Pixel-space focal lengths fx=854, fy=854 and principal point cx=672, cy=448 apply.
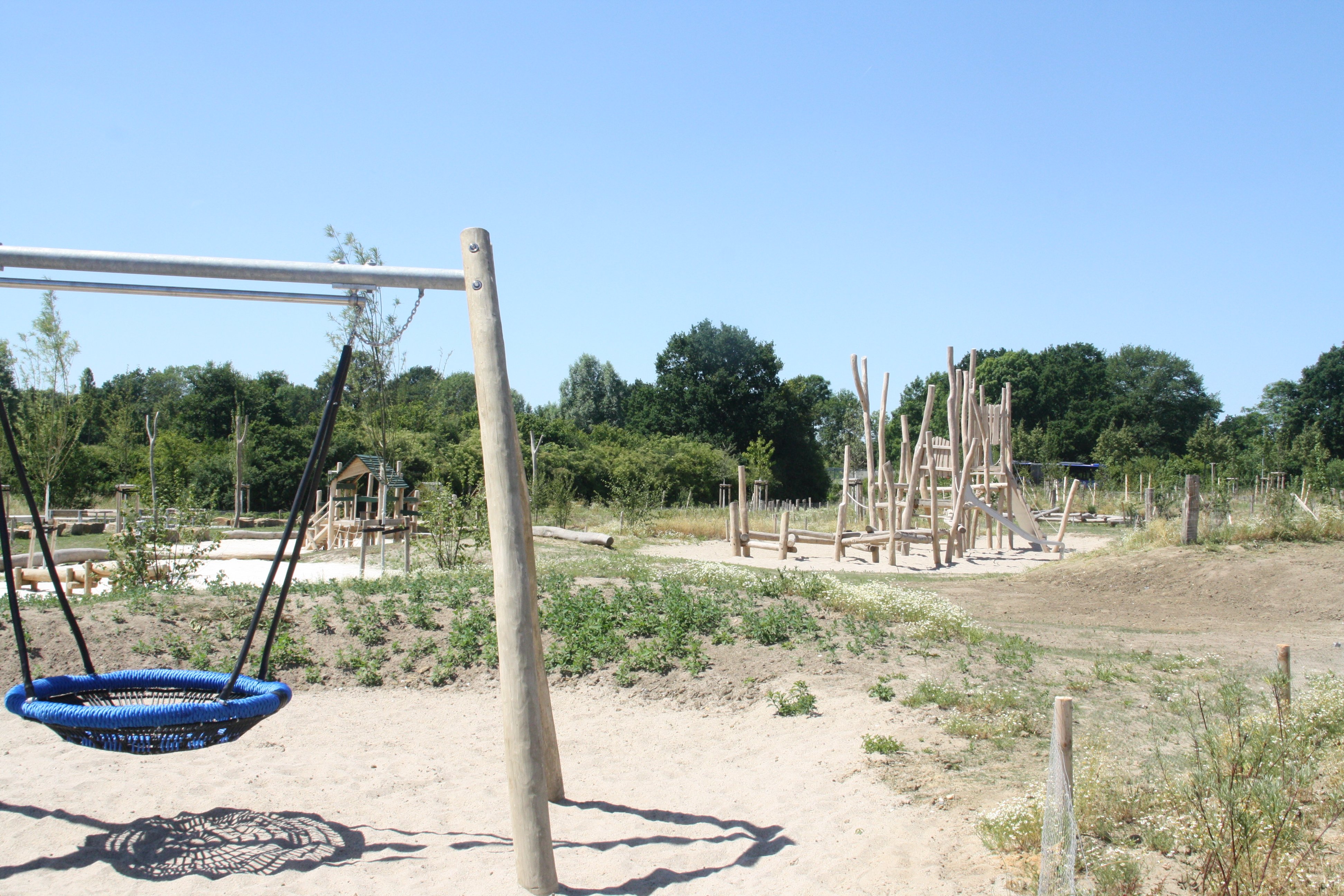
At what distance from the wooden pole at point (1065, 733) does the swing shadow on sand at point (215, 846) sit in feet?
9.04

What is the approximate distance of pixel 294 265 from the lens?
3.95 m

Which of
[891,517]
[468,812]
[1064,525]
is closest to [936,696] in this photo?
[468,812]

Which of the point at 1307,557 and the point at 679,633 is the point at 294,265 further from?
the point at 1307,557

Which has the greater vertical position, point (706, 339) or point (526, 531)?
point (706, 339)

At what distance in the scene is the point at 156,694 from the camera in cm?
438

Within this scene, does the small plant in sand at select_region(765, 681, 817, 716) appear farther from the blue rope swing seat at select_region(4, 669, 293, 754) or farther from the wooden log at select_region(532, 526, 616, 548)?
the wooden log at select_region(532, 526, 616, 548)

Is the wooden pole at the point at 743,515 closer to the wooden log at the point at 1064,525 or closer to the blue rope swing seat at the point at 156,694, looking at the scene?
the wooden log at the point at 1064,525

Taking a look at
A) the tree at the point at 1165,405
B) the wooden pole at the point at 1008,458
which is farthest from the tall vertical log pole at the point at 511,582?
the tree at the point at 1165,405

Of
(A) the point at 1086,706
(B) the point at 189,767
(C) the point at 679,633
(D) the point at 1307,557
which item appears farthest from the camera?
(D) the point at 1307,557

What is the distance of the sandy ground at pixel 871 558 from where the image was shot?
54.0ft

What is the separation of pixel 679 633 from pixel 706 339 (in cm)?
4375

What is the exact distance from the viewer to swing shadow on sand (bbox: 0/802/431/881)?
143 inches

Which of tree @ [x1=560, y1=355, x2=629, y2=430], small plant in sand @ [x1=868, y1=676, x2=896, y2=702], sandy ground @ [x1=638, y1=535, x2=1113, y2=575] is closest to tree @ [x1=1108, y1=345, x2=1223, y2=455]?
tree @ [x1=560, y1=355, x2=629, y2=430]

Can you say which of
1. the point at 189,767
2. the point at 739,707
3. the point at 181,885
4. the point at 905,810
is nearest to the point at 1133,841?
the point at 905,810
